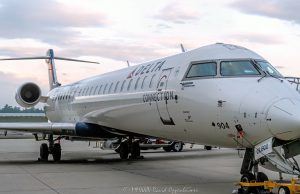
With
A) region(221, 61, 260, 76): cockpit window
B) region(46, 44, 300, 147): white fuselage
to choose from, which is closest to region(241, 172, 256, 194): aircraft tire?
region(46, 44, 300, 147): white fuselage

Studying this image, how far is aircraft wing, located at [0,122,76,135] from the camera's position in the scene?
1571cm

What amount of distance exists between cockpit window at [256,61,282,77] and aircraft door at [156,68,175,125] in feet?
6.96

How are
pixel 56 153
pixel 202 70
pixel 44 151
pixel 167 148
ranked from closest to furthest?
pixel 202 70 < pixel 56 153 < pixel 44 151 < pixel 167 148

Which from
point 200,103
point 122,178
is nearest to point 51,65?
point 122,178

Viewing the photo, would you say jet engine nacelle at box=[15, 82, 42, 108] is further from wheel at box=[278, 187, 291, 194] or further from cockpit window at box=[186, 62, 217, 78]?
wheel at box=[278, 187, 291, 194]

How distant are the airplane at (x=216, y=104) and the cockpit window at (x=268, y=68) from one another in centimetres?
2

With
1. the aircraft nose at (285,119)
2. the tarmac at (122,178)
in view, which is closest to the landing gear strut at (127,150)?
the tarmac at (122,178)

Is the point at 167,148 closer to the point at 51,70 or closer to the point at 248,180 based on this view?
the point at 51,70

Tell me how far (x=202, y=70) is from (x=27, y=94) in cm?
1094

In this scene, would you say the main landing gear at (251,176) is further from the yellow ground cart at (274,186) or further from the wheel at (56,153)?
the wheel at (56,153)

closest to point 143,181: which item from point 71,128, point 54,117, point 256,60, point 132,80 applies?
point 132,80

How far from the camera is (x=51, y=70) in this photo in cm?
2428

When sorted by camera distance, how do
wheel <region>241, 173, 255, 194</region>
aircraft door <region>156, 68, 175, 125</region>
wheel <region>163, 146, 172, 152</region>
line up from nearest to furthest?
1. wheel <region>241, 173, 255, 194</region>
2. aircraft door <region>156, 68, 175, 125</region>
3. wheel <region>163, 146, 172, 152</region>

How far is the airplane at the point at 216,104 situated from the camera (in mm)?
7660
